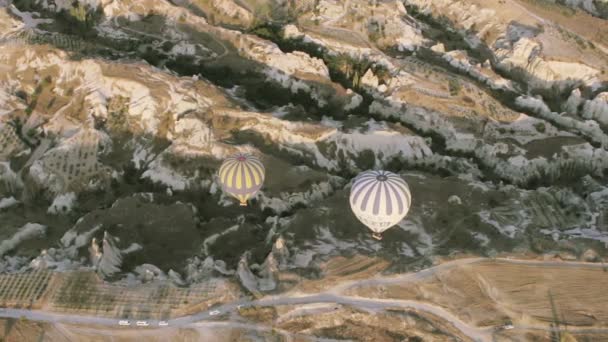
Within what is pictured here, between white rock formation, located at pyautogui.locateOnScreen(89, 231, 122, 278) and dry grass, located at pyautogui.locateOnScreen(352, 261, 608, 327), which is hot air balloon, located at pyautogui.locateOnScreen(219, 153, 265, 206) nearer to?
white rock formation, located at pyautogui.locateOnScreen(89, 231, 122, 278)

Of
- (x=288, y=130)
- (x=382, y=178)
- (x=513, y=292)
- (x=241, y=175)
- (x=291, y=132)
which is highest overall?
(x=382, y=178)

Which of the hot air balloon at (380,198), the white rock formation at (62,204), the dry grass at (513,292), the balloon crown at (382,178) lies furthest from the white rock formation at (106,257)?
the balloon crown at (382,178)

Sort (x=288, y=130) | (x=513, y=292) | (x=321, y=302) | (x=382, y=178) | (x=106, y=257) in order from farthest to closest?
(x=288, y=130), (x=106, y=257), (x=382, y=178), (x=513, y=292), (x=321, y=302)

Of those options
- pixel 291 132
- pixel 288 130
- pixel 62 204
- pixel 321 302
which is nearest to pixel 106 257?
pixel 62 204

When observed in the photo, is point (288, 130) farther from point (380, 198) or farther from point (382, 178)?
point (380, 198)

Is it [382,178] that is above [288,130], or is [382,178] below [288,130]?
above

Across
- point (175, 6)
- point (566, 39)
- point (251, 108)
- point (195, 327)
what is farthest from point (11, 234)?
point (566, 39)

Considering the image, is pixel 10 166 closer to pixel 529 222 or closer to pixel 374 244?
pixel 374 244
